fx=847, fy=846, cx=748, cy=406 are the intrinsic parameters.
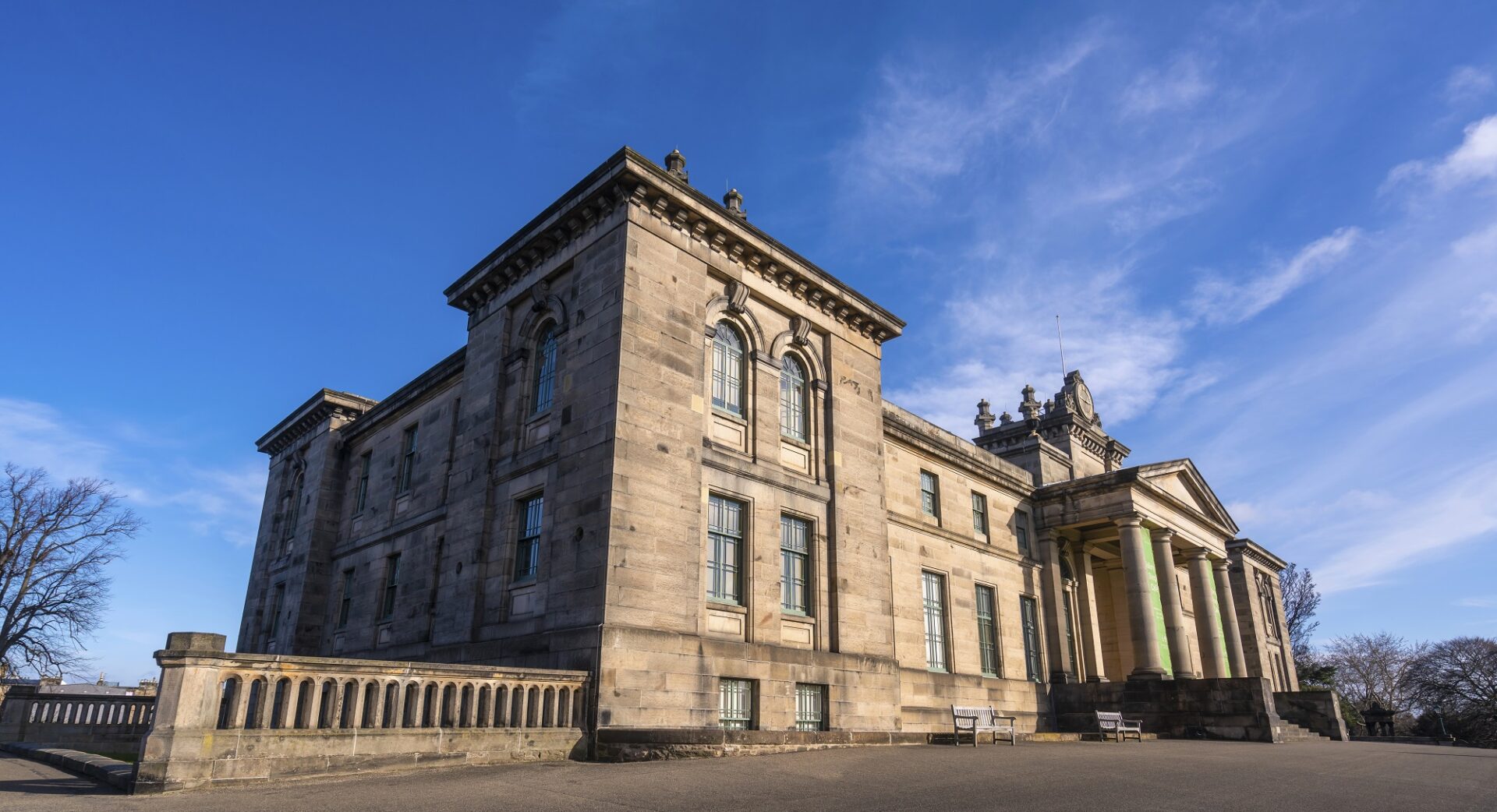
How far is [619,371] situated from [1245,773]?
11.8m

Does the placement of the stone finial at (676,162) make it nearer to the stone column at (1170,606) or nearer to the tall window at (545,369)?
the tall window at (545,369)

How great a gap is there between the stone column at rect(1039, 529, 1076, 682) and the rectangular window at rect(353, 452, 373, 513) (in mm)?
21986

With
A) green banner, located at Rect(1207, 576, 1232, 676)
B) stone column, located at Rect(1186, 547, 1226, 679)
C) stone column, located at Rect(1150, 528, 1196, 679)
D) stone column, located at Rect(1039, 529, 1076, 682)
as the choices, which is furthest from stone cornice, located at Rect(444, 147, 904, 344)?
green banner, located at Rect(1207, 576, 1232, 676)

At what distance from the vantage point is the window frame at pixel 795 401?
19422 mm

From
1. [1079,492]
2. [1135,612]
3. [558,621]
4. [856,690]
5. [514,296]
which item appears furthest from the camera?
[1079,492]

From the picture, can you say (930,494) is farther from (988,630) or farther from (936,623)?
(988,630)

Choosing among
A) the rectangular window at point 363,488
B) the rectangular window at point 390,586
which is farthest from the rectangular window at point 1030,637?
the rectangular window at point 363,488

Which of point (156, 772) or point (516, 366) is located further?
point (516, 366)

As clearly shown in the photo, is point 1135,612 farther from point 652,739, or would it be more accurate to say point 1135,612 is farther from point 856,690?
point 652,739

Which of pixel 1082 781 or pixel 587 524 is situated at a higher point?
pixel 587 524

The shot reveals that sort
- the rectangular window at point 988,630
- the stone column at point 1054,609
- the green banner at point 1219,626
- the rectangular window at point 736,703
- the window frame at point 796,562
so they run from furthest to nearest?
the green banner at point 1219,626, the stone column at point 1054,609, the rectangular window at point 988,630, the window frame at point 796,562, the rectangular window at point 736,703

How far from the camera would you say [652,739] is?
1279 centimetres

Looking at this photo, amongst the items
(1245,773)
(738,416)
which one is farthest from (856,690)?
(1245,773)

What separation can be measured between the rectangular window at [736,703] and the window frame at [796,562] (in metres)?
2.01
